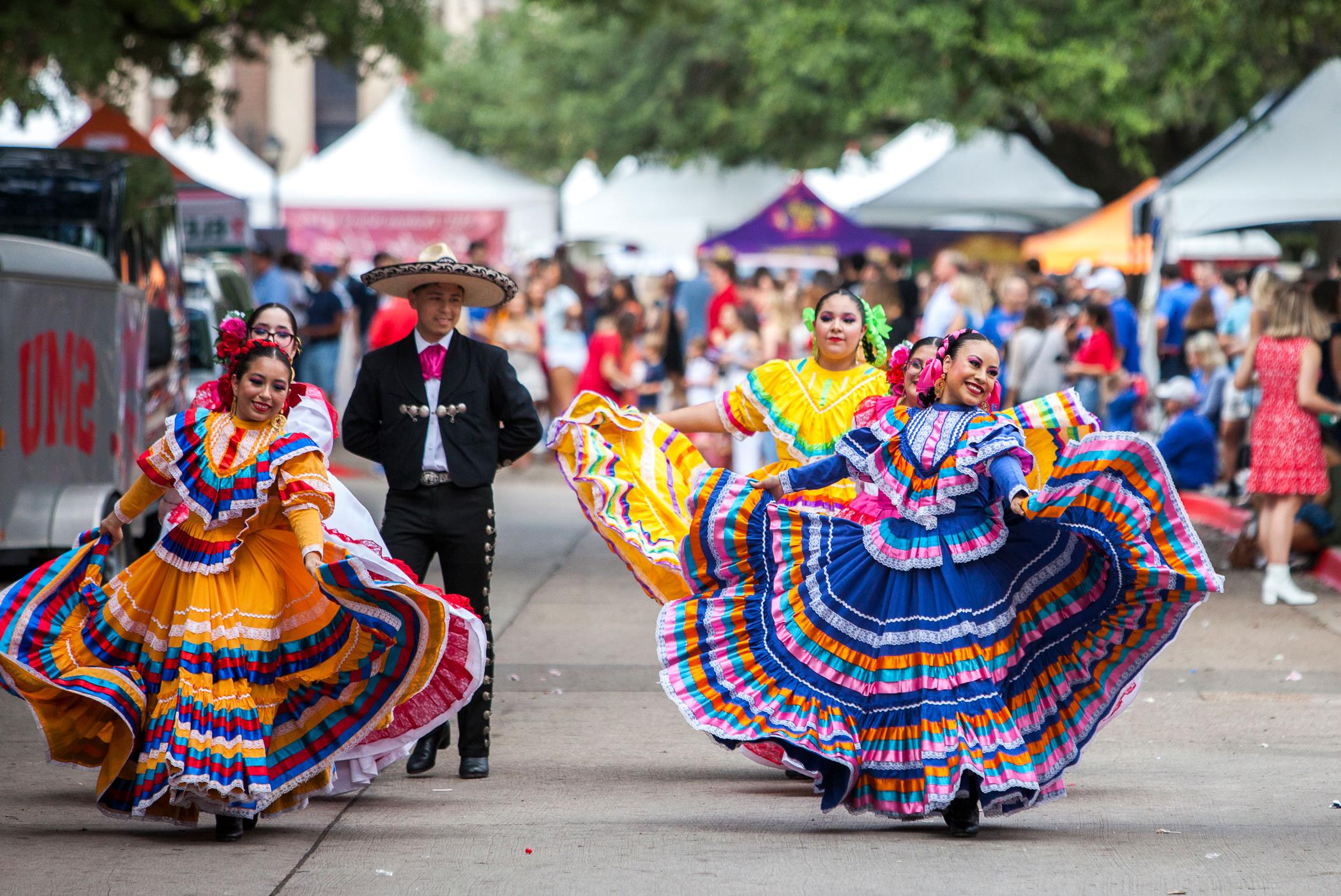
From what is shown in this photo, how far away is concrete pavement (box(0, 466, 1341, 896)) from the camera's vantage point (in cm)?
557

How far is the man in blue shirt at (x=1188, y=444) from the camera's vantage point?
15.9 metres

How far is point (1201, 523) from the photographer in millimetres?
15516

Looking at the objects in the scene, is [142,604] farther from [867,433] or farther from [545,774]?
[867,433]

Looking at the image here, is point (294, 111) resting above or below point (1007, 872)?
above

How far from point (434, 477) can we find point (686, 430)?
1.17 metres

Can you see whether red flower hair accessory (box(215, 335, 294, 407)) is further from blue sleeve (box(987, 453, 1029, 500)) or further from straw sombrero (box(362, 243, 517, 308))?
blue sleeve (box(987, 453, 1029, 500))

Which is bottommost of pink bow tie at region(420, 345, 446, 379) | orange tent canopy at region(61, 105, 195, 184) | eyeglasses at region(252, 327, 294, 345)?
pink bow tie at region(420, 345, 446, 379)

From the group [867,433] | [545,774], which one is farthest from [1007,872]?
[545,774]

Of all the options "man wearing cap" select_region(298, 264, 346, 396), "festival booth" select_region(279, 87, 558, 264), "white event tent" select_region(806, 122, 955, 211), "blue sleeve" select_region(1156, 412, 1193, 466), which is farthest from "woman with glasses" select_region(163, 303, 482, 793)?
"white event tent" select_region(806, 122, 955, 211)

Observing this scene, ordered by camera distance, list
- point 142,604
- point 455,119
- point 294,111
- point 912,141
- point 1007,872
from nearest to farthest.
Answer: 1. point 1007,872
2. point 142,604
3. point 912,141
4. point 455,119
5. point 294,111

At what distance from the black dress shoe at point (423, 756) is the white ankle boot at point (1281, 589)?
241 inches

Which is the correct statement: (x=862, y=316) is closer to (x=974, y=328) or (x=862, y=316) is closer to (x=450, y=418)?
(x=450, y=418)

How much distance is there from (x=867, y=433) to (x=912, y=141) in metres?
30.3

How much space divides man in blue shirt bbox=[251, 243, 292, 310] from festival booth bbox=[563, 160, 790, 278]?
520 inches
